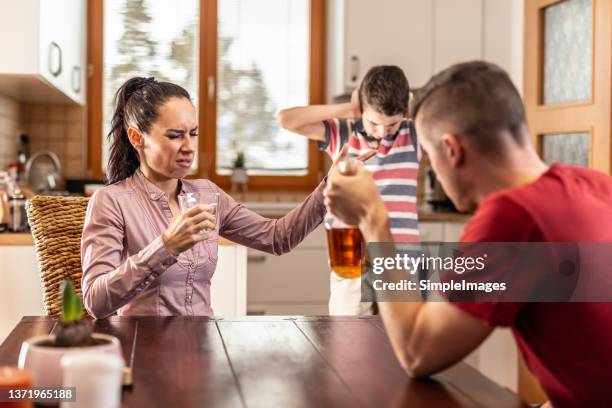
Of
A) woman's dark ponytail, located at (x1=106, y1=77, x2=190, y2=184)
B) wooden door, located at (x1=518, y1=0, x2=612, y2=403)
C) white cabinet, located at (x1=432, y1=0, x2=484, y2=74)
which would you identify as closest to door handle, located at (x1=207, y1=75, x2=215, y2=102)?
white cabinet, located at (x1=432, y1=0, x2=484, y2=74)

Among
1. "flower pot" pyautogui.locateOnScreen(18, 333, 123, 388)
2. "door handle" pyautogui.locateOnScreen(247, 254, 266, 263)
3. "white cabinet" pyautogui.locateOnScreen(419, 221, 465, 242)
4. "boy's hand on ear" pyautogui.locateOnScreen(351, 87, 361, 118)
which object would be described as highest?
"boy's hand on ear" pyautogui.locateOnScreen(351, 87, 361, 118)

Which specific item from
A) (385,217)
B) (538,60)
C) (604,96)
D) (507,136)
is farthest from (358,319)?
(538,60)

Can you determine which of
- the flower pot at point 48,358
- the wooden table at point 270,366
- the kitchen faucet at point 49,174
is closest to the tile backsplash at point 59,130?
the kitchen faucet at point 49,174

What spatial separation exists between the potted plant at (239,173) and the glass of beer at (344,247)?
332 cm

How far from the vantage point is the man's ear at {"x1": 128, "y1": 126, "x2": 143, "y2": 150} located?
2.21 metres

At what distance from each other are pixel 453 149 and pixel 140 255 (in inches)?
32.4

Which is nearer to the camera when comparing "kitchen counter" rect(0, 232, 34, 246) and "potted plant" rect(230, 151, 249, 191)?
"kitchen counter" rect(0, 232, 34, 246)

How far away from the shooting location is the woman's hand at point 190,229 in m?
1.73

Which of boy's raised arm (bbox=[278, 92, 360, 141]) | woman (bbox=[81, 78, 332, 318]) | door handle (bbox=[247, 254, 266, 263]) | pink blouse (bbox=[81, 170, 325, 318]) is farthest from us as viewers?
door handle (bbox=[247, 254, 266, 263])

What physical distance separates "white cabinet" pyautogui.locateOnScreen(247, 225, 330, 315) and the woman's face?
2412 mm

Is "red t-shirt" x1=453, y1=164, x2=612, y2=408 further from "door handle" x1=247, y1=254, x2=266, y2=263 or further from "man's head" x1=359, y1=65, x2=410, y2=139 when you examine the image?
"door handle" x1=247, y1=254, x2=266, y2=263

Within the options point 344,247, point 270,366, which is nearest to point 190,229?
point 344,247

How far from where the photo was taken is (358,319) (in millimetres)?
1917

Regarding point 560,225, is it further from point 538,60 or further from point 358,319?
point 538,60
